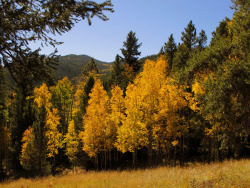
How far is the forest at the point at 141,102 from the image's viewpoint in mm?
5211

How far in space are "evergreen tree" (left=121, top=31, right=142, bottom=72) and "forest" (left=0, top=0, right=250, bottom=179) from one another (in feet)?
0.72

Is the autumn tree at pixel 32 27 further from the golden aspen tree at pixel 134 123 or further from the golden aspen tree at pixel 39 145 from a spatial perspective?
the golden aspen tree at pixel 39 145

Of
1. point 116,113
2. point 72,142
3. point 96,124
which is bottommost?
point 72,142

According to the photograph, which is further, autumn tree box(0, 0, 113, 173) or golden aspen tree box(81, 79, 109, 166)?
golden aspen tree box(81, 79, 109, 166)

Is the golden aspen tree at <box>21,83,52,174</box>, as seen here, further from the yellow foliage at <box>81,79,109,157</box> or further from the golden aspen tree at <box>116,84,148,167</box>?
the golden aspen tree at <box>116,84,148,167</box>

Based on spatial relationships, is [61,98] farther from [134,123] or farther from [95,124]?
[134,123]

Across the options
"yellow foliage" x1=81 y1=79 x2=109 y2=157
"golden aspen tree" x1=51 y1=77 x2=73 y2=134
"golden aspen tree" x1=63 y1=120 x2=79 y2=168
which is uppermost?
"golden aspen tree" x1=51 y1=77 x2=73 y2=134

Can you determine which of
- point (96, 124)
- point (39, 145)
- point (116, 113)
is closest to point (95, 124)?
point (96, 124)

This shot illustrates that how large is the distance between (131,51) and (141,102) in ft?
81.8

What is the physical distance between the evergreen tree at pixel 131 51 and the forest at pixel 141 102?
221mm

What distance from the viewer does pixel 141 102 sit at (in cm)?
1852

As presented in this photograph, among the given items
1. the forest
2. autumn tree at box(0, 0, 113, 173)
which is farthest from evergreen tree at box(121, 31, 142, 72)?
autumn tree at box(0, 0, 113, 173)

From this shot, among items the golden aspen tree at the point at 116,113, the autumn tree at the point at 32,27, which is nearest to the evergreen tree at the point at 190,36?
the golden aspen tree at the point at 116,113

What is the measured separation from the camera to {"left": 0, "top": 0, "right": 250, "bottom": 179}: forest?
17.1 ft
